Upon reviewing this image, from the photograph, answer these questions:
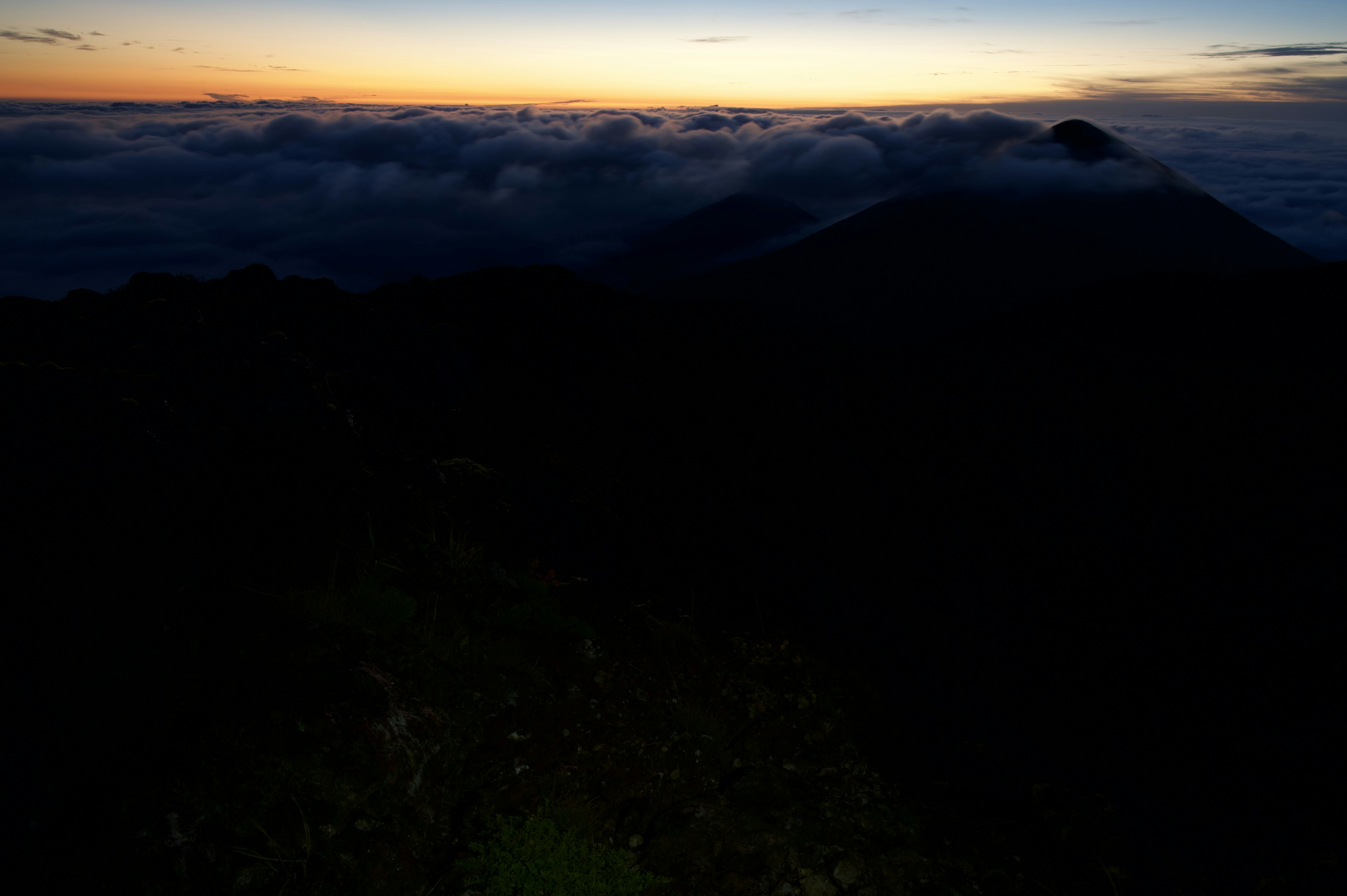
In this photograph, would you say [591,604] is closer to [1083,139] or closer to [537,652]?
[537,652]

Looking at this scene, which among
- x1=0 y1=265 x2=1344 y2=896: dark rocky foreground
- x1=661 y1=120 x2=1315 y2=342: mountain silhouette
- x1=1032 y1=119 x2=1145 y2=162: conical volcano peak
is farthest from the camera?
x1=1032 y1=119 x2=1145 y2=162: conical volcano peak

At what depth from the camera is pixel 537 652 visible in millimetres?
4938

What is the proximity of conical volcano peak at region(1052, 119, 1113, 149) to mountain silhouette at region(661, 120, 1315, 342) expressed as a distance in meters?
24.8

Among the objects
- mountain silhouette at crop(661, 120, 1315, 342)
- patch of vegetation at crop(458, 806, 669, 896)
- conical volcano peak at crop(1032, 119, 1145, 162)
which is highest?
conical volcano peak at crop(1032, 119, 1145, 162)

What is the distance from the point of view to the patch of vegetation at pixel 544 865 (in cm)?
341

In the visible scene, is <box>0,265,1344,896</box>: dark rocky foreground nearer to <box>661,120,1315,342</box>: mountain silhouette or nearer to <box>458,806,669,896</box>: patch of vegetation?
<box>458,806,669,896</box>: patch of vegetation

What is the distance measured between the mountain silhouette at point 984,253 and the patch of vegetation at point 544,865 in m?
89.8

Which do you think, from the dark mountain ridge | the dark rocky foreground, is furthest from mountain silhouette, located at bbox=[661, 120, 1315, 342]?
the dark rocky foreground

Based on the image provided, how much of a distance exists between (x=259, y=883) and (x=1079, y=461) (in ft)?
66.2

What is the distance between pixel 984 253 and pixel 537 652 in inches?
4915

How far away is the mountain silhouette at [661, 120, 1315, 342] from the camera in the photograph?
99312mm

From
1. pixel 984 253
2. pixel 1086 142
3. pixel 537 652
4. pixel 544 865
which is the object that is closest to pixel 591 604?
pixel 537 652

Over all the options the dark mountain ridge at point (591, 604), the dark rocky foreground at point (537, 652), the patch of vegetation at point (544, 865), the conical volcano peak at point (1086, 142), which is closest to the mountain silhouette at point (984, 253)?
the conical volcano peak at point (1086, 142)

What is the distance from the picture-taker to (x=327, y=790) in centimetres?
346
